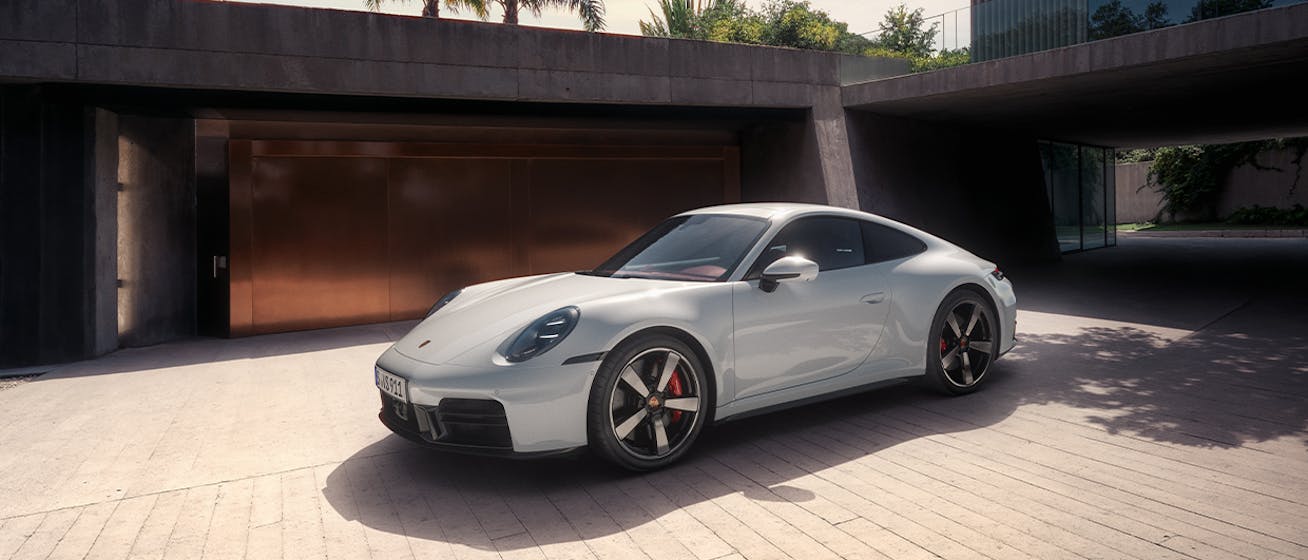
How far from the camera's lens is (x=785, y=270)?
4465 mm

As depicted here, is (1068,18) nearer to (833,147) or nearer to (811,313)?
(833,147)

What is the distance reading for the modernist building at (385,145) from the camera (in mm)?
7996

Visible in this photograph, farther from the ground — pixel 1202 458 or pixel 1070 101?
pixel 1070 101

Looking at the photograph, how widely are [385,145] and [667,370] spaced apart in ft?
24.6

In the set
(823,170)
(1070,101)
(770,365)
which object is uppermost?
(1070,101)

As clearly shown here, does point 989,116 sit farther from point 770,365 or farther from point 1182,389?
point 770,365

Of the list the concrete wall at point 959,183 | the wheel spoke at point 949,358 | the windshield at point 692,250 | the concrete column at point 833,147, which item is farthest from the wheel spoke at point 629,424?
the concrete wall at point 959,183

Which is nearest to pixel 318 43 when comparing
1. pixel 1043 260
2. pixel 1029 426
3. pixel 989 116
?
pixel 1029 426

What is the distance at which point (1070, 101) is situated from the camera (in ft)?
40.8

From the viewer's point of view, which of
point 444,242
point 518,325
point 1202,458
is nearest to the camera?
point 518,325

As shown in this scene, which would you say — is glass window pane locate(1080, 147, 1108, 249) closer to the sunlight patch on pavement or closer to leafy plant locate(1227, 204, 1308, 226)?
leafy plant locate(1227, 204, 1308, 226)

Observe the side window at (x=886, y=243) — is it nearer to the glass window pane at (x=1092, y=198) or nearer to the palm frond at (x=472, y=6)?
the glass window pane at (x=1092, y=198)

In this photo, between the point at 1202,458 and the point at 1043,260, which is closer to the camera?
the point at 1202,458

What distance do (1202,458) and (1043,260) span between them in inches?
561
